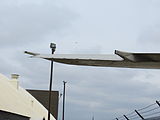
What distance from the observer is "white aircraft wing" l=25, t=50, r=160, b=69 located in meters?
5.42

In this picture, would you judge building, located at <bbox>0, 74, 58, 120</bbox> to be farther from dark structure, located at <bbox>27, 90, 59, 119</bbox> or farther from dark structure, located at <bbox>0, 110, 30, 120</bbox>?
dark structure, located at <bbox>27, 90, 59, 119</bbox>

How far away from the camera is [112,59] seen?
572 centimetres

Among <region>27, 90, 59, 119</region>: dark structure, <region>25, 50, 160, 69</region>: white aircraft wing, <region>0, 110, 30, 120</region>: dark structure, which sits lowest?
<region>27, 90, 59, 119</region>: dark structure

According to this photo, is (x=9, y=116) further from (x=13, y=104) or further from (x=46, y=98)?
(x=46, y=98)

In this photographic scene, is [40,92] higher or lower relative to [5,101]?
lower

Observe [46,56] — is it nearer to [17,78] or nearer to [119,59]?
[119,59]

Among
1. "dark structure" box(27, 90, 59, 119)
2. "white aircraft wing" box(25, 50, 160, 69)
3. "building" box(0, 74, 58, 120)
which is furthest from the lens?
"dark structure" box(27, 90, 59, 119)

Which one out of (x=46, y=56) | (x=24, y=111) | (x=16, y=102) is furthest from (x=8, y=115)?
(x=46, y=56)

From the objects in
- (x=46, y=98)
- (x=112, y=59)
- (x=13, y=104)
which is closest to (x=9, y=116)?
(x=13, y=104)

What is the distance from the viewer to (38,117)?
33406 millimetres

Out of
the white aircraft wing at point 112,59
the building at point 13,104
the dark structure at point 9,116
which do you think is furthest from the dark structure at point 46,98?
the white aircraft wing at point 112,59

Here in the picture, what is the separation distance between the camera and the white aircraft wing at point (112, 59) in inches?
213

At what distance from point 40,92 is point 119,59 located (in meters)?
50.0

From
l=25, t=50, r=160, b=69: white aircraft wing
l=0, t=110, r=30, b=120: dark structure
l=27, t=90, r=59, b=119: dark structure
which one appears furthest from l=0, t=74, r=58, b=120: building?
l=27, t=90, r=59, b=119: dark structure
